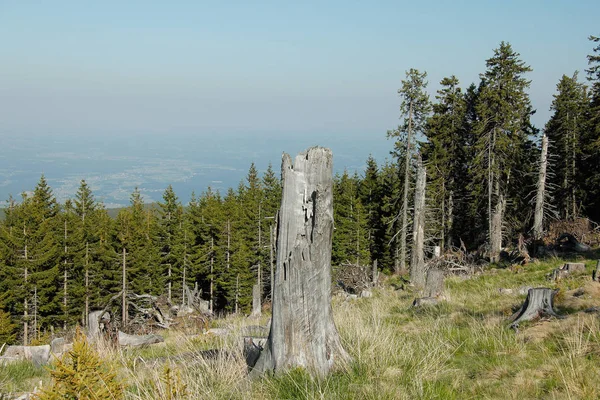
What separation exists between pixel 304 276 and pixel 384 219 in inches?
1638

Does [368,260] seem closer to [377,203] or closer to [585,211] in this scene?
[377,203]

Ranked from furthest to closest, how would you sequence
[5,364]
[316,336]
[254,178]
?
[254,178], [5,364], [316,336]

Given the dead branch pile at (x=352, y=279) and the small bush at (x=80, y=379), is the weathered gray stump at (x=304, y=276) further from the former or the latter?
the dead branch pile at (x=352, y=279)

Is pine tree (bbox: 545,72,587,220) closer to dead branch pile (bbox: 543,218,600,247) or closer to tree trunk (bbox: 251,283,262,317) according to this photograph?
dead branch pile (bbox: 543,218,600,247)

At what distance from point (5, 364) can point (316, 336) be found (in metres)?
6.07

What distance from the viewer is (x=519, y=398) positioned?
4.09 metres

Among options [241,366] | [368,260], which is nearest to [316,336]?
[241,366]

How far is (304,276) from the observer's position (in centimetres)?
483

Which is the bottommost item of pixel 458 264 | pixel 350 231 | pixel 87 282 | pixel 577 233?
pixel 87 282

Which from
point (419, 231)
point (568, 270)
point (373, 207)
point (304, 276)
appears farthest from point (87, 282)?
point (304, 276)

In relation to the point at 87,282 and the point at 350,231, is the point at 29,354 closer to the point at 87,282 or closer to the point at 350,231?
the point at 87,282

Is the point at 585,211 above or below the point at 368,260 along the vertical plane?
above

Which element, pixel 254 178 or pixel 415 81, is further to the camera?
pixel 254 178

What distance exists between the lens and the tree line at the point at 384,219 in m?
33.4
